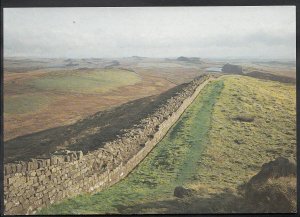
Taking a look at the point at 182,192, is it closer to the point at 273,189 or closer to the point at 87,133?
the point at 273,189

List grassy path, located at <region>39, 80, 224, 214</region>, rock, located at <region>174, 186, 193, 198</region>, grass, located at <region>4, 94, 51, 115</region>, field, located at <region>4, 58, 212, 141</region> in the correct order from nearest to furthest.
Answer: grassy path, located at <region>39, 80, 224, 214</region> → rock, located at <region>174, 186, 193, 198</region> → grass, located at <region>4, 94, 51, 115</region> → field, located at <region>4, 58, 212, 141</region>

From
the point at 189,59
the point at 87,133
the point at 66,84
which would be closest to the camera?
the point at 87,133

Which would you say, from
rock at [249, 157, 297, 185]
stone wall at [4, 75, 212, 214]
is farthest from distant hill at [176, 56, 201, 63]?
rock at [249, 157, 297, 185]

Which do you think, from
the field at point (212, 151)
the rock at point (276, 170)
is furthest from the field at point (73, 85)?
the rock at point (276, 170)

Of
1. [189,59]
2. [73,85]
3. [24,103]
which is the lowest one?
[24,103]

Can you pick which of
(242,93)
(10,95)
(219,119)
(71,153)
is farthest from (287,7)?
(10,95)

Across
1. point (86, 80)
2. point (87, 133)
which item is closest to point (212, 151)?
point (87, 133)

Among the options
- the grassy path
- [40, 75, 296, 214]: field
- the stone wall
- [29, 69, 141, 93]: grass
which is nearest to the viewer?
the stone wall

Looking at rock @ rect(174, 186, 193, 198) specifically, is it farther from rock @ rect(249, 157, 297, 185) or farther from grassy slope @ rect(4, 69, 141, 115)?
grassy slope @ rect(4, 69, 141, 115)
